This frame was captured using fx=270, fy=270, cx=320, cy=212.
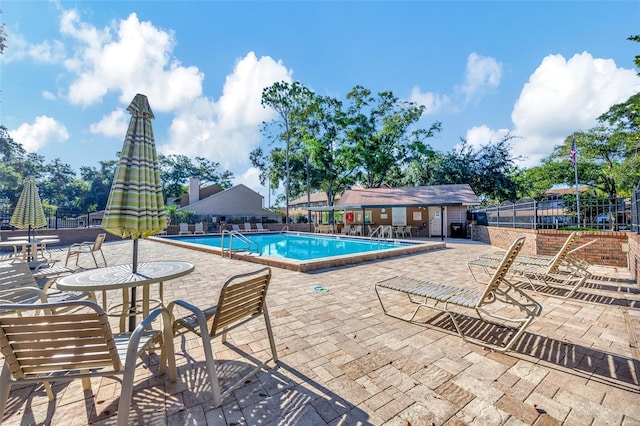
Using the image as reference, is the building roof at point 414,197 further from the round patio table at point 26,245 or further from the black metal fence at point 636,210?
the round patio table at point 26,245

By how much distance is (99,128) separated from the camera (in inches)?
952

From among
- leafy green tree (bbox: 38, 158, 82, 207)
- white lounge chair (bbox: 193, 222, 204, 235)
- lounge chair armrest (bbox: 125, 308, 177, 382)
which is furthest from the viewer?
leafy green tree (bbox: 38, 158, 82, 207)

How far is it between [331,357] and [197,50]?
15.2m

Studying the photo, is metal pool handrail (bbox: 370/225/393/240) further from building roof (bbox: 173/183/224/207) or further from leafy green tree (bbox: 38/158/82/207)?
leafy green tree (bbox: 38/158/82/207)

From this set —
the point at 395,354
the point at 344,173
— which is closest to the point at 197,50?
the point at 395,354

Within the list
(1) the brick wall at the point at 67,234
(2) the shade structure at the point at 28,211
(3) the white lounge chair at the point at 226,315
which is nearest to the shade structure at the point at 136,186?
(3) the white lounge chair at the point at 226,315

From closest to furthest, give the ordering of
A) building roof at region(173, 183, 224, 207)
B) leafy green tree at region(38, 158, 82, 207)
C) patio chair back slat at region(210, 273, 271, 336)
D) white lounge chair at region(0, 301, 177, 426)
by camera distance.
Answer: white lounge chair at region(0, 301, 177, 426)
patio chair back slat at region(210, 273, 271, 336)
building roof at region(173, 183, 224, 207)
leafy green tree at region(38, 158, 82, 207)

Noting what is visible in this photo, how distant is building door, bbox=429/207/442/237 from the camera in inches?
713

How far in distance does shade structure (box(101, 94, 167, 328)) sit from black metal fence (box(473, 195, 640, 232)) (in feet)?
27.4

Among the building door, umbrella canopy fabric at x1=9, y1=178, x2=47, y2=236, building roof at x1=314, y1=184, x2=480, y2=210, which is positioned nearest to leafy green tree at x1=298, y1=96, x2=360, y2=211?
building roof at x1=314, y1=184, x2=480, y2=210

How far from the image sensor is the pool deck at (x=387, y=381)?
1798mm

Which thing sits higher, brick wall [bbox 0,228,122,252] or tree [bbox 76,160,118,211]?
tree [bbox 76,160,118,211]

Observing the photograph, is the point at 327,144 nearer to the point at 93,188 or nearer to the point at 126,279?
the point at 126,279

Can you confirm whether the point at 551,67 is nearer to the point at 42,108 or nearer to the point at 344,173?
the point at 344,173
